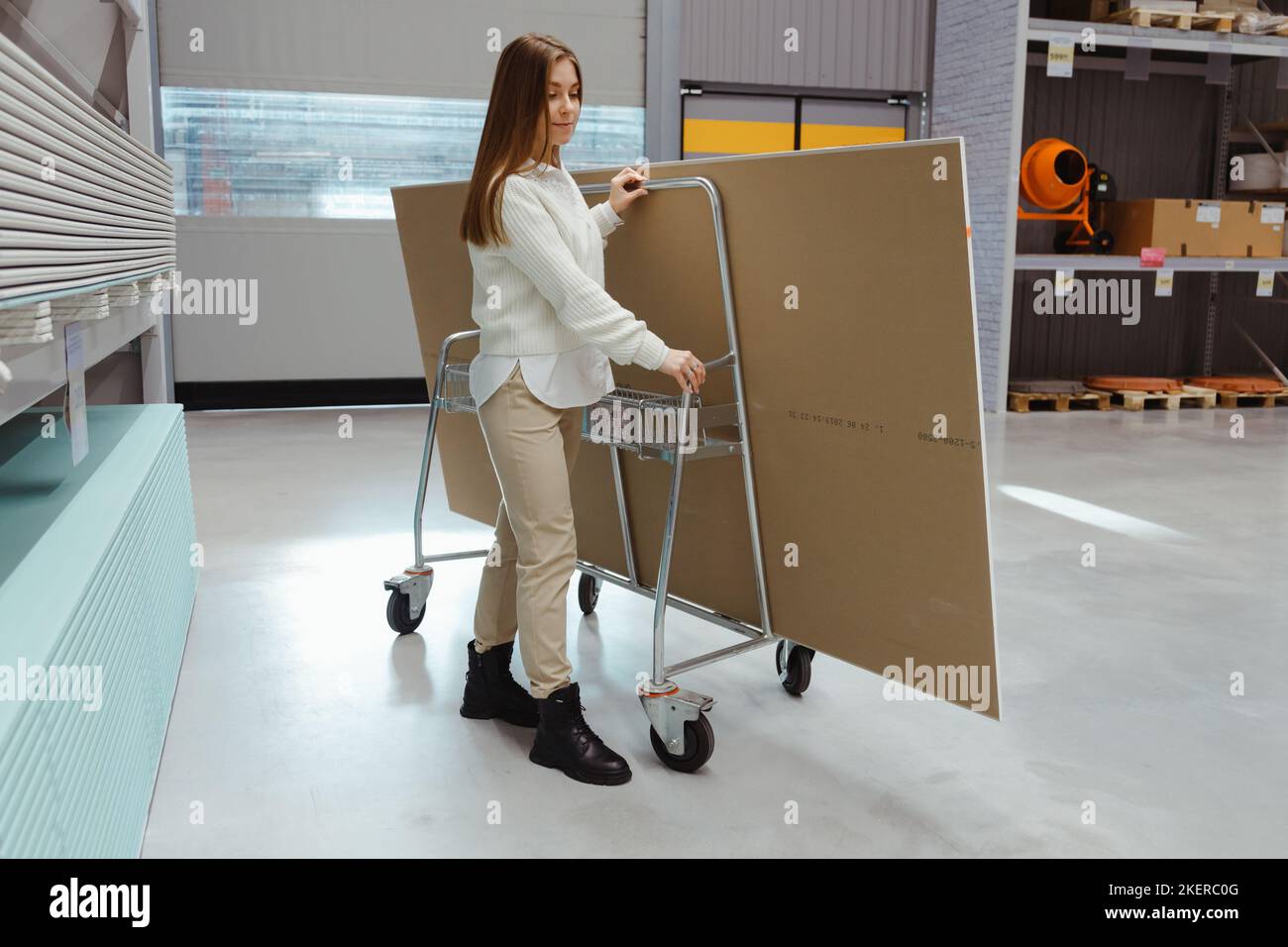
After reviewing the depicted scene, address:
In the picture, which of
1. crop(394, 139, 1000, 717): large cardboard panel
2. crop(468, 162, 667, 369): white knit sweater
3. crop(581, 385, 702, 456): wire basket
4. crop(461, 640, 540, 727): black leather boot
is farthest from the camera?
crop(461, 640, 540, 727): black leather boot

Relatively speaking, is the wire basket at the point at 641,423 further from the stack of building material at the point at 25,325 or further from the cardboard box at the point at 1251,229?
the cardboard box at the point at 1251,229

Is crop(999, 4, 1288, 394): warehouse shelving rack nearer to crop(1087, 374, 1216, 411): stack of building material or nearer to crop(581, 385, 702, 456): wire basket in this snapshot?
crop(1087, 374, 1216, 411): stack of building material

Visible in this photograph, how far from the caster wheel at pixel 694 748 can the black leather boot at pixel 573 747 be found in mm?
103

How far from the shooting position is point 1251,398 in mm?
8961

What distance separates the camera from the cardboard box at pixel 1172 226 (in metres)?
8.24

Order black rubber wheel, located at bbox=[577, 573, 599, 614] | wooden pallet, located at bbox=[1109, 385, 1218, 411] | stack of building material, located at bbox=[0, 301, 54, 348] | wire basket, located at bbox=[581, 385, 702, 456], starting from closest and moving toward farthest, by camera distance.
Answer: stack of building material, located at bbox=[0, 301, 54, 348]
wire basket, located at bbox=[581, 385, 702, 456]
black rubber wheel, located at bbox=[577, 573, 599, 614]
wooden pallet, located at bbox=[1109, 385, 1218, 411]

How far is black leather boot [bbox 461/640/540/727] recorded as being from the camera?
2.71 m

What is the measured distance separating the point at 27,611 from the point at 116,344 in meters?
1.56

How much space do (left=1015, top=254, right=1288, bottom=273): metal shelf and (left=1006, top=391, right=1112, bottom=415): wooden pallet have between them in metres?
0.96

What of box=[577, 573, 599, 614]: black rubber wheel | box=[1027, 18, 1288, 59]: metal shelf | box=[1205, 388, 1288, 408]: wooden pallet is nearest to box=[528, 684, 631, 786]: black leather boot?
box=[577, 573, 599, 614]: black rubber wheel

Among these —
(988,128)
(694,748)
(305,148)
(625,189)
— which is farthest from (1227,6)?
(694,748)

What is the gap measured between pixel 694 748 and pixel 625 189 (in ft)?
4.27

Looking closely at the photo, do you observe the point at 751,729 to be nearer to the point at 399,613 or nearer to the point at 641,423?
the point at 641,423

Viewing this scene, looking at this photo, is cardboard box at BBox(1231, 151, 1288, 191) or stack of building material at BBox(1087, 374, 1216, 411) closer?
stack of building material at BBox(1087, 374, 1216, 411)
